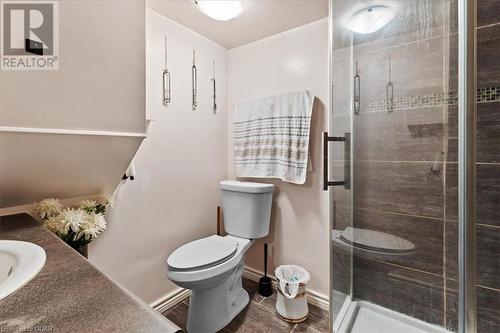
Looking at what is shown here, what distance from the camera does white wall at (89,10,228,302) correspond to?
1.50 metres

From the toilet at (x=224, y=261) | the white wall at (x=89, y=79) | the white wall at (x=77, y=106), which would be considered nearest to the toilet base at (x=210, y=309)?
the toilet at (x=224, y=261)

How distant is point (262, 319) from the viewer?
5.11 feet

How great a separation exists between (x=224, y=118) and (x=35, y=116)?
152 centimetres

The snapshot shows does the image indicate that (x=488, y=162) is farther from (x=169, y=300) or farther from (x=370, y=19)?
(x=169, y=300)

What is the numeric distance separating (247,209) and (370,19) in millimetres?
1497

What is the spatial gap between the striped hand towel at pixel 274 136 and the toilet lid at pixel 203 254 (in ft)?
1.98

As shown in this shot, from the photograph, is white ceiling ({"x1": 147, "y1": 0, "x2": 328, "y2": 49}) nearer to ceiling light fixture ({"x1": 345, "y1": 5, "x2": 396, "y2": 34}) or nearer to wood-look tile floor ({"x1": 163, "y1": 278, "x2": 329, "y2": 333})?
ceiling light fixture ({"x1": 345, "y1": 5, "x2": 396, "y2": 34})

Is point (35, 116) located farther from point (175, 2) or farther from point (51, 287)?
point (175, 2)

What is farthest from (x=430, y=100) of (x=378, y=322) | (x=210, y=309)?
(x=210, y=309)

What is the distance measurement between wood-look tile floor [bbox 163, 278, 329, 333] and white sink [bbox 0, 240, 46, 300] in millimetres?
1187

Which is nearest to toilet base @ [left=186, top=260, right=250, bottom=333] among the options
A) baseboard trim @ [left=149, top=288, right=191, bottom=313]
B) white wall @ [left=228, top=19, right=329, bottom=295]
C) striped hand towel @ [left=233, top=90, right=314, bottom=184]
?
baseboard trim @ [left=149, top=288, right=191, bottom=313]

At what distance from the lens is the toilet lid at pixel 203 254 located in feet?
4.45

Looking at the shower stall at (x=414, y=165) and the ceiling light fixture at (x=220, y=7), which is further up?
the ceiling light fixture at (x=220, y=7)

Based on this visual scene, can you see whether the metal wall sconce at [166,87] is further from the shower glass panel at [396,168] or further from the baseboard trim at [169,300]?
the baseboard trim at [169,300]
